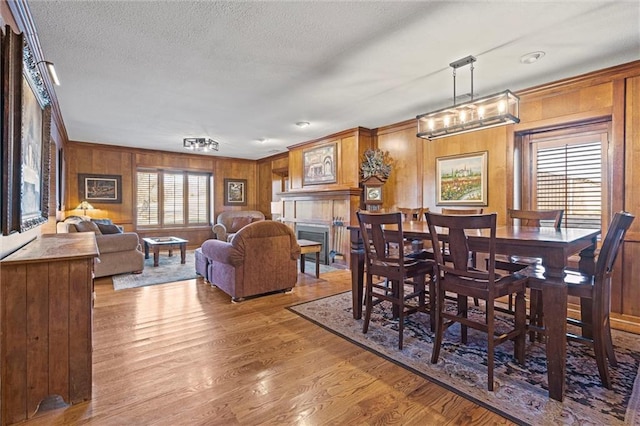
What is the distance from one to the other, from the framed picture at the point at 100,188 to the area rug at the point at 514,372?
6.40m

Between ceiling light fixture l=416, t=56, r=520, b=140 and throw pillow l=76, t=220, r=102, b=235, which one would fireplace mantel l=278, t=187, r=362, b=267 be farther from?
throw pillow l=76, t=220, r=102, b=235

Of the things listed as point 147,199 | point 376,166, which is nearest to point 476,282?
point 376,166

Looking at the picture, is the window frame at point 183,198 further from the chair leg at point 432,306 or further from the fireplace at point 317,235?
the chair leg at point 432,306

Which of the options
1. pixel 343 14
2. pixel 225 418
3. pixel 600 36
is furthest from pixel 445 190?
pixel 225 418

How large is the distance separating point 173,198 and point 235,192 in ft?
5.36

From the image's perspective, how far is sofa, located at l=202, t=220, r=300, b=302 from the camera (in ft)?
12.0

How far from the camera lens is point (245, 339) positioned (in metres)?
2.67

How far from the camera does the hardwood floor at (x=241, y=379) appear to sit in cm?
171

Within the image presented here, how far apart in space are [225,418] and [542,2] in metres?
3.26

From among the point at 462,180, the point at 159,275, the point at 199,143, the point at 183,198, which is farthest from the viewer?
the point at 183,198

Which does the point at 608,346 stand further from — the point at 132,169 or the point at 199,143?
the point at 132,169

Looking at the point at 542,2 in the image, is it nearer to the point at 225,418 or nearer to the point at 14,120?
the point at 225,418

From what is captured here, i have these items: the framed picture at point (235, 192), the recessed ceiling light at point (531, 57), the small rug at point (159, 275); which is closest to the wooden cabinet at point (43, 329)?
the small rug at point (159, 275)

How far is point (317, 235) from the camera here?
636cm
